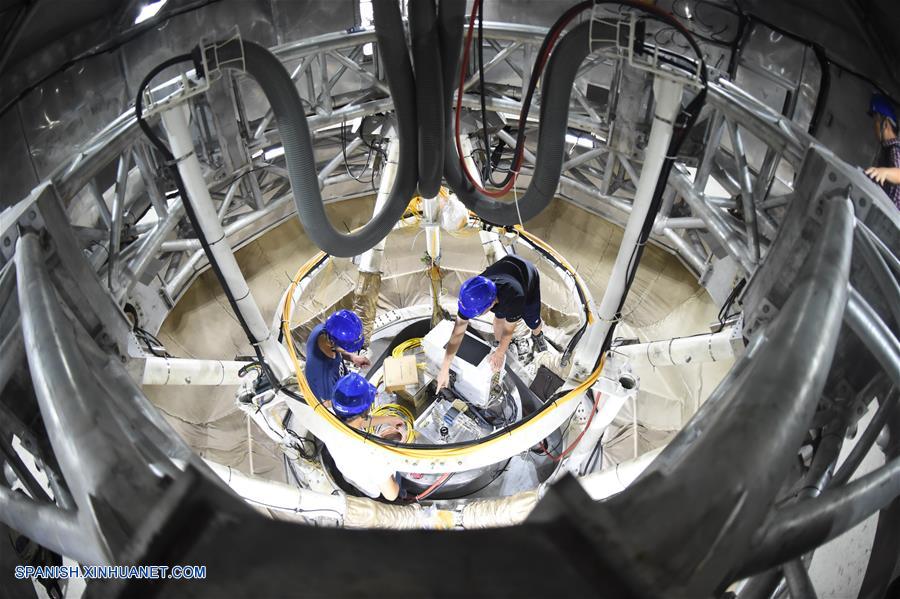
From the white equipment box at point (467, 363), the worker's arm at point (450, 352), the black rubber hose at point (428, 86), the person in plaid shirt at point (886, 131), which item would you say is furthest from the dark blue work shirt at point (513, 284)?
the person in plaid shirt at point (886, 131)

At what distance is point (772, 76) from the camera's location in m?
6.33

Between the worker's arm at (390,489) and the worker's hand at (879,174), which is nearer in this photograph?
the worker's hand at (879,174)

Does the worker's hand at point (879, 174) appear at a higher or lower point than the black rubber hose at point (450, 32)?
lower

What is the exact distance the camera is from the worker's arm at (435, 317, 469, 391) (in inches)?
257

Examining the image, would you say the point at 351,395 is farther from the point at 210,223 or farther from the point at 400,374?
the point at 210,223

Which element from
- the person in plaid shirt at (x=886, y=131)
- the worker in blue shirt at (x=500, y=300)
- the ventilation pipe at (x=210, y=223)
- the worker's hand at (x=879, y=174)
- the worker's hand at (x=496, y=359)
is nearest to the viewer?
the ventilation pipe at (x=210, y=223)

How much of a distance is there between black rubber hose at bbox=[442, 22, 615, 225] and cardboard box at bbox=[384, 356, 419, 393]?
9.05ft

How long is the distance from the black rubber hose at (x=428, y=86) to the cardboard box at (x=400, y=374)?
3176 millimetres

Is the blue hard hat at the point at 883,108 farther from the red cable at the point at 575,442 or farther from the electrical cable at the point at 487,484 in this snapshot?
the electrical cable at the point at 487,484

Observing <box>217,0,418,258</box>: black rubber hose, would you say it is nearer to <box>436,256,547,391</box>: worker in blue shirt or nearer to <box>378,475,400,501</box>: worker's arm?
<box>436,256,547,391</box>: worker in blue shirt

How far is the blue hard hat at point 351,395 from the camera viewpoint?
17.8 feet

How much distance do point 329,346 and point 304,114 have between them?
2.58 m

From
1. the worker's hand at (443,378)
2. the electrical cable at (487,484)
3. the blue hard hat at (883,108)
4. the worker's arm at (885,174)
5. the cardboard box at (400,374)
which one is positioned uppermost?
the blue hard hat at (883,108)

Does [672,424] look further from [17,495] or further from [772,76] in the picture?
[17,495]
